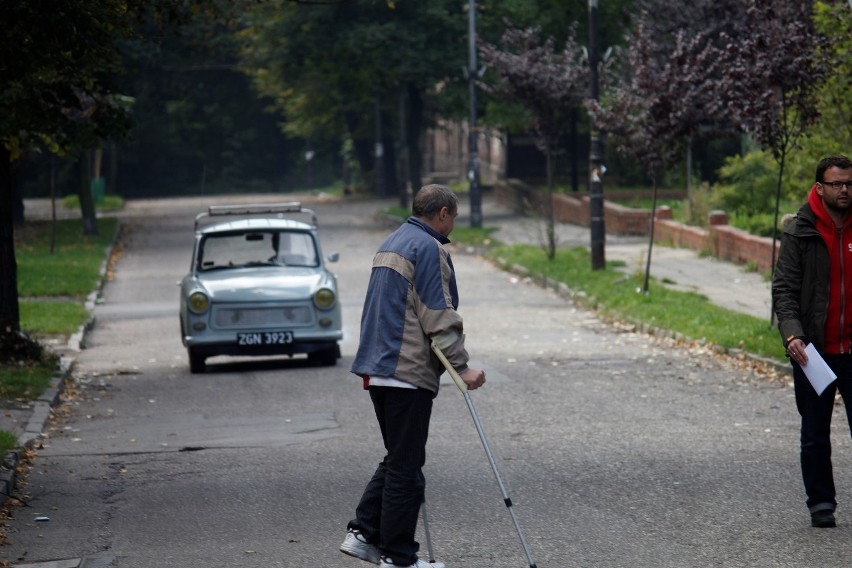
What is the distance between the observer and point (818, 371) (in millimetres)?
7883

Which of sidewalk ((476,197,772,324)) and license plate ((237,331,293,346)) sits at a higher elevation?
license plate ((237,331,293,346))

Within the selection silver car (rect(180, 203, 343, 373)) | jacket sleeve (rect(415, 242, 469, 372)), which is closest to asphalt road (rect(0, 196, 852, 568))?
silver car (rect(180, 203, 343, 373))

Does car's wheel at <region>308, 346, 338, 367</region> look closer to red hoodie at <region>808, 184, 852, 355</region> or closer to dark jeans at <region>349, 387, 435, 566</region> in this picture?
red hoodie at <region>808, 184, 852, 355</region>

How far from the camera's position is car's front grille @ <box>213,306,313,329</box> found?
16812 millimetres

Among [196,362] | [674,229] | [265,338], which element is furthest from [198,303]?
[674,229]

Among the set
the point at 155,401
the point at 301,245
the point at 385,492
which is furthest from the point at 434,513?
the point at 301,245

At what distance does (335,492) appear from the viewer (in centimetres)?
945

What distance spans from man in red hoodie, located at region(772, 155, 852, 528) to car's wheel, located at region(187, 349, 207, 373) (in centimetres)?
984

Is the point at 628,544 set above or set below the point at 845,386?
below

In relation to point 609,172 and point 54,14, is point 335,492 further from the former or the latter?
point 609,172

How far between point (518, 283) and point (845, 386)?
2046 cm

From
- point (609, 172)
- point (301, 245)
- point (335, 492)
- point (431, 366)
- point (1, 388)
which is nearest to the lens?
point (431, 366)

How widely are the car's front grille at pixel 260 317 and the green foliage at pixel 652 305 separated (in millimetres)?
4647

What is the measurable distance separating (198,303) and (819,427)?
9792 millimetres
